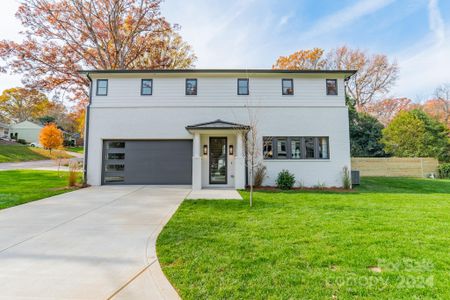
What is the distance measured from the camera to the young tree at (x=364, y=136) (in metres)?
18.6

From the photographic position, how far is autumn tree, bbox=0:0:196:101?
47.0 feet

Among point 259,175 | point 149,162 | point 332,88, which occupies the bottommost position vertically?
point 259,175

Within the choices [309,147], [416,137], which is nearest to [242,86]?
[309,147]

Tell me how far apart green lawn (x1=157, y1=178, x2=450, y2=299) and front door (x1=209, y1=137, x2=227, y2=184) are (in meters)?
4.66

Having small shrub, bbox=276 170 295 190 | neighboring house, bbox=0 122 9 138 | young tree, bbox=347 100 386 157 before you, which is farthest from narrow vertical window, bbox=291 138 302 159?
neighboring house, bbox=0 122 9 138

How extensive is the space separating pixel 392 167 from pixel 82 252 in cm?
1883

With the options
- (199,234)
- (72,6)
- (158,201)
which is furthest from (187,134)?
(72,6)

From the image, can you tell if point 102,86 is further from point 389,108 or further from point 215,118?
point 389,108

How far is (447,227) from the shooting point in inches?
177

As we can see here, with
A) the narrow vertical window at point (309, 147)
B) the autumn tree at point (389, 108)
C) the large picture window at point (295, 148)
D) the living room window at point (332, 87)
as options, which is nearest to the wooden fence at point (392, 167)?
the large picture window at point (295, 148)

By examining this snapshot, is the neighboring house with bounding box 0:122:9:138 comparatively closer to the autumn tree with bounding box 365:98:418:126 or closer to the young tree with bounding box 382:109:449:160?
the young tree with bounding box 382:109:449:160

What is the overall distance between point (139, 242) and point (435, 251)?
4861 millimetres

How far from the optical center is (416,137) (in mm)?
16859

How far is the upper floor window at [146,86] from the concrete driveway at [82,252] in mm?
6582
